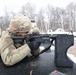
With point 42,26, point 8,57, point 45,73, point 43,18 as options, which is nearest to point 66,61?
point 45,73

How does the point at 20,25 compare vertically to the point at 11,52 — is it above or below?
above

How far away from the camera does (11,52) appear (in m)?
2.05

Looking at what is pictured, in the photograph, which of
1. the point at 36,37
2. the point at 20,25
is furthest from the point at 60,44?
the point at 20,25

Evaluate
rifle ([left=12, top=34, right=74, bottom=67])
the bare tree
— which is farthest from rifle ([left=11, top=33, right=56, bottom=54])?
the bare tree

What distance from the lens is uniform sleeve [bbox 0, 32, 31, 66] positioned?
201cm

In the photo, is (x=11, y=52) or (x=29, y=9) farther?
(x=29, y=9)

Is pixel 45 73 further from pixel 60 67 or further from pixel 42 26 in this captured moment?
pixel 42 26

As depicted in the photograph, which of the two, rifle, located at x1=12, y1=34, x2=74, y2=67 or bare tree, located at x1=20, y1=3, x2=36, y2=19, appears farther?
bare tree, located at x1=20, y1=3, x2=36, y2=19

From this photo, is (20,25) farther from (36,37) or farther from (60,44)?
(60,44)

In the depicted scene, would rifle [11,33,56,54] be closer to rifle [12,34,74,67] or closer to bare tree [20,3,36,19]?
rifle [12,34,74,67]

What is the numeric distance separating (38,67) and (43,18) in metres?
43.1

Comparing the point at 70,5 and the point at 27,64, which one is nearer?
the point at 27,64

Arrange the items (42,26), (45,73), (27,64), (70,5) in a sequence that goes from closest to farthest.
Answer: (45,73) < (27,64) < (42,26) < (70,5)

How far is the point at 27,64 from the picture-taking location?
7.00 feet
